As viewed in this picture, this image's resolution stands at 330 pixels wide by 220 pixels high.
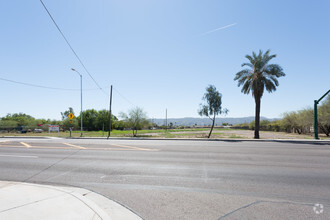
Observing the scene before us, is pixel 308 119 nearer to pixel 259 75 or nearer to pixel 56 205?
pixel 259 75

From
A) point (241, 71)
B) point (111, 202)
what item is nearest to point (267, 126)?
point (241, 71)

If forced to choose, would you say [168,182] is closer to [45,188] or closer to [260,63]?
[45,188]

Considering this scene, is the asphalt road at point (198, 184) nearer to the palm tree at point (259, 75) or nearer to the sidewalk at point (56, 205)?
the sidewalk at point (56, 205)

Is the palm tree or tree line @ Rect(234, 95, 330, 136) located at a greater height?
the palm tree

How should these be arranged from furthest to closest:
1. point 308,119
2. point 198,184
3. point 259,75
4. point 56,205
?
point 308,119 → point 259,75 → point 198,184 → point 56,205

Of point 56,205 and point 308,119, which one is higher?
point 308,119

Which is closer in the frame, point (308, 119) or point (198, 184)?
point (198, 184)

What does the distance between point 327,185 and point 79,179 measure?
7701mm

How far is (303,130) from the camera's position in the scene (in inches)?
1642

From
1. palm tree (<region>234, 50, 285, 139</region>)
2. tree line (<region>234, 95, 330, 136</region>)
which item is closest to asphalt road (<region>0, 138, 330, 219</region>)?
palm tree (<region>234, 50, 285, 139</region>)

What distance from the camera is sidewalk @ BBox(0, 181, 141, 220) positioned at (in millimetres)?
3414

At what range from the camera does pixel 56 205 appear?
3846 mm

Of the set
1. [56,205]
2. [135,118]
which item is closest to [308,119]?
[135,118]

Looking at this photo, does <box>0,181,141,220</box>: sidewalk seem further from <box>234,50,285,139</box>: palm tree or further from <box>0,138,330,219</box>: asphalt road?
<box>234,50,285,139</box>: palm tree
